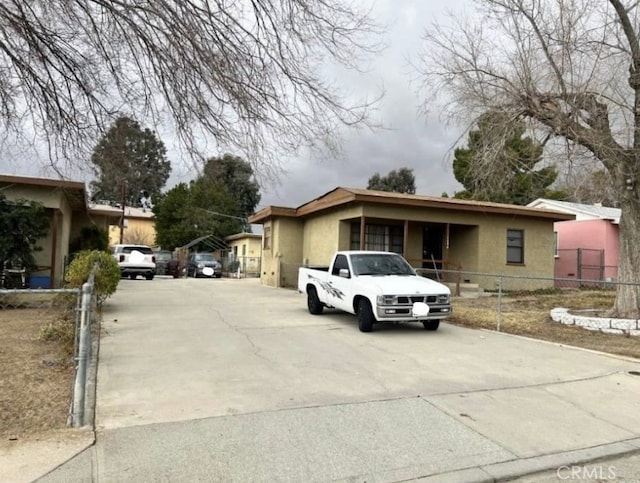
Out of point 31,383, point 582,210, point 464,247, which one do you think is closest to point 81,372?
point 31,383

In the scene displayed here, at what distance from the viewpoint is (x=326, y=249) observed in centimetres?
2058

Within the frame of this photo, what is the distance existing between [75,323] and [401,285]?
19.2 feet

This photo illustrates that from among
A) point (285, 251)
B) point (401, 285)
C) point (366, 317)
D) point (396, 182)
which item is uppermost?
point (396, 182)

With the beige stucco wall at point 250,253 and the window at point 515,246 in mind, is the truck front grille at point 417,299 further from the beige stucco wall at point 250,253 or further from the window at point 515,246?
the beige stucco wall at point 250,253

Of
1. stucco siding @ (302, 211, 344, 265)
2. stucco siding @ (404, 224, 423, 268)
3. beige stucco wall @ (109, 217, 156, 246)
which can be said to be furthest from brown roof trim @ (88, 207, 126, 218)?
beige stucco wall @ (109, 217, 156, 246)

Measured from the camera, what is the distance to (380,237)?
67.3 feet

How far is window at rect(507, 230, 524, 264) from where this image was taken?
69.1ft

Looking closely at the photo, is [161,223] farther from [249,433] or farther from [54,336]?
[249,433]

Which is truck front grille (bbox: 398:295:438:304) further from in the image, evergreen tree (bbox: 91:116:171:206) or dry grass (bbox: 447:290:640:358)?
evergreen tree (bbox: 91:116:171:206)

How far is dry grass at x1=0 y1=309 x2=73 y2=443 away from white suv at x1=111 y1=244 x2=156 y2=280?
17.6 meters

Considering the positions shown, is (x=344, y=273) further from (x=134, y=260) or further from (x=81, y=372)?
(x=134, y=260)

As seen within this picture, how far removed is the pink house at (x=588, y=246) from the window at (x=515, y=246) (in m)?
4.80

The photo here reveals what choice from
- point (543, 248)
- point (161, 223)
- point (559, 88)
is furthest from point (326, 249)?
point (161, 223)

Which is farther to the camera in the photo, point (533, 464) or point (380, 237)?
point (380, 237)
